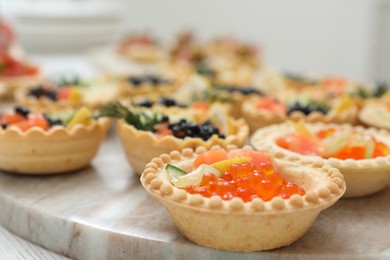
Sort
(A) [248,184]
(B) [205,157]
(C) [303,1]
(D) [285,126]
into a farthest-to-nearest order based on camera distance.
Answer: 1. (C) [303,1]
2. (D) [285,126]
3. (B) [205,157]
4. (A) [248,184]

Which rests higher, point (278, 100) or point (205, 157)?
point (205, 157)

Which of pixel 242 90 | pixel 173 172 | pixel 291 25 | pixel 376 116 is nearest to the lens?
pixel 173 172

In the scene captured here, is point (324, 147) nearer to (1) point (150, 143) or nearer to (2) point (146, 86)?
(1) point (150, 143)

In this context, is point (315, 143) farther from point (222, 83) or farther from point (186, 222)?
point (222, 83)

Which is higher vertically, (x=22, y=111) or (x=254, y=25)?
(x=22, y=111)

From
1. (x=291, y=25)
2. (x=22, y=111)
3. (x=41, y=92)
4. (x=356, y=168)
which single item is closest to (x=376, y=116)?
(x=356, y=168)

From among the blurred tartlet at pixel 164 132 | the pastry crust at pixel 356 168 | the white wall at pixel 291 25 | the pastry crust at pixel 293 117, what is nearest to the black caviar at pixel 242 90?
the pastry crust at pixel 293 117

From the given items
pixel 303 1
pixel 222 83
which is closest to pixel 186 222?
pixel 222 83
